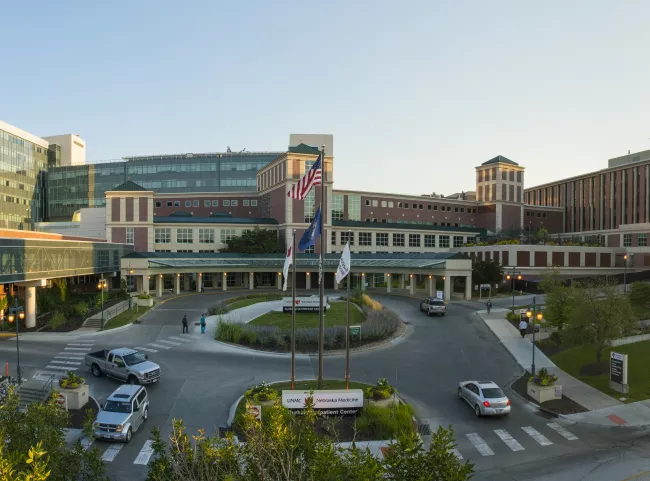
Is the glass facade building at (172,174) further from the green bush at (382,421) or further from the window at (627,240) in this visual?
the green bush at (382,421)

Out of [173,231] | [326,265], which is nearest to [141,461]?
[326,265]

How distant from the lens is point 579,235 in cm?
8762

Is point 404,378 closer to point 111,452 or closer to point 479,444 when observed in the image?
point 479,444

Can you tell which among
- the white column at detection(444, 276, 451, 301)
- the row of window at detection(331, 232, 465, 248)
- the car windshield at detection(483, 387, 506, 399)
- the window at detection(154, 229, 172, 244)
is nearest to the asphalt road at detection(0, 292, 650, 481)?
the car windshield at detection(483, 387, 506, 399)

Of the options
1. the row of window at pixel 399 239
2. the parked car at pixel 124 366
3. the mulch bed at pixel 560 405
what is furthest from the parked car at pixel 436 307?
the row of window at pixel 399 239

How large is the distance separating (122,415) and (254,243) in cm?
5148

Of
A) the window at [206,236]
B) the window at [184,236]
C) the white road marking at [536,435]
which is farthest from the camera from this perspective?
the window at [206,236]

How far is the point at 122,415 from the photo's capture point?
1775cm

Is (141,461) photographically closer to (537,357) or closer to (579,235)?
(537,357)

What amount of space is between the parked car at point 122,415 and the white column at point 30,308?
958 inches

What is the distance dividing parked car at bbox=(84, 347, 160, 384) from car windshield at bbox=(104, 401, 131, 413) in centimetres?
536

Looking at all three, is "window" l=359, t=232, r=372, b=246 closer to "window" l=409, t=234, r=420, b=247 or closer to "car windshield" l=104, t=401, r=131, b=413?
"window" l=409, t=234, r=420, b=247

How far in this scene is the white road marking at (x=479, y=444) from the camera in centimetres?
1680

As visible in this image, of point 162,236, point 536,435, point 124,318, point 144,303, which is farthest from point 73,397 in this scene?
point 162,236
